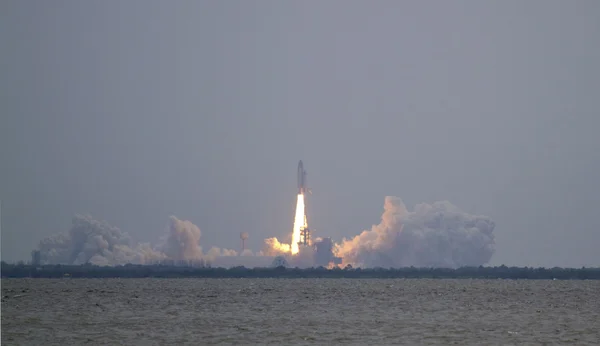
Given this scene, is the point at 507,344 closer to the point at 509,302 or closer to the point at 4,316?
the point at 4,316

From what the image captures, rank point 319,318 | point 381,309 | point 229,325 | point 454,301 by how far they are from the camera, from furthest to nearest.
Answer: point 454,301, point 381,309, point 319,318, point 229,325

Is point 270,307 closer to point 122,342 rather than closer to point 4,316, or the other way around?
point 4,316

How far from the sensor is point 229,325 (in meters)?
93.8

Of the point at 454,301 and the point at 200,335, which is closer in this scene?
the point at 200,335

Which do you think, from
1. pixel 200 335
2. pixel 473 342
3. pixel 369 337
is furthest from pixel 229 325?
pixel 473 342

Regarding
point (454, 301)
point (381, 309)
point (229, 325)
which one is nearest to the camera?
point (229, 325)

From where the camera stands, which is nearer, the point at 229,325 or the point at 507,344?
the point at 507,344

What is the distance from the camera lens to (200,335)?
83062 millimetres

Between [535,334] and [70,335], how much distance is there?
3738cm

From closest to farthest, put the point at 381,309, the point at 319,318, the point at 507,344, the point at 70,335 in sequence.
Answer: the point at 507,344 → the point at 70,335 → the point at 319,318 → the point at 381,309

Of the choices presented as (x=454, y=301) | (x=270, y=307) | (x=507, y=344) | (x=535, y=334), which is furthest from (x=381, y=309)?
(x=507, y=344)

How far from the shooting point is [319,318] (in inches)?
4023

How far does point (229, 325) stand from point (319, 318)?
464 inches

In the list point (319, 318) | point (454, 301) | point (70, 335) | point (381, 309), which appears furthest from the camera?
point (454, 301)
